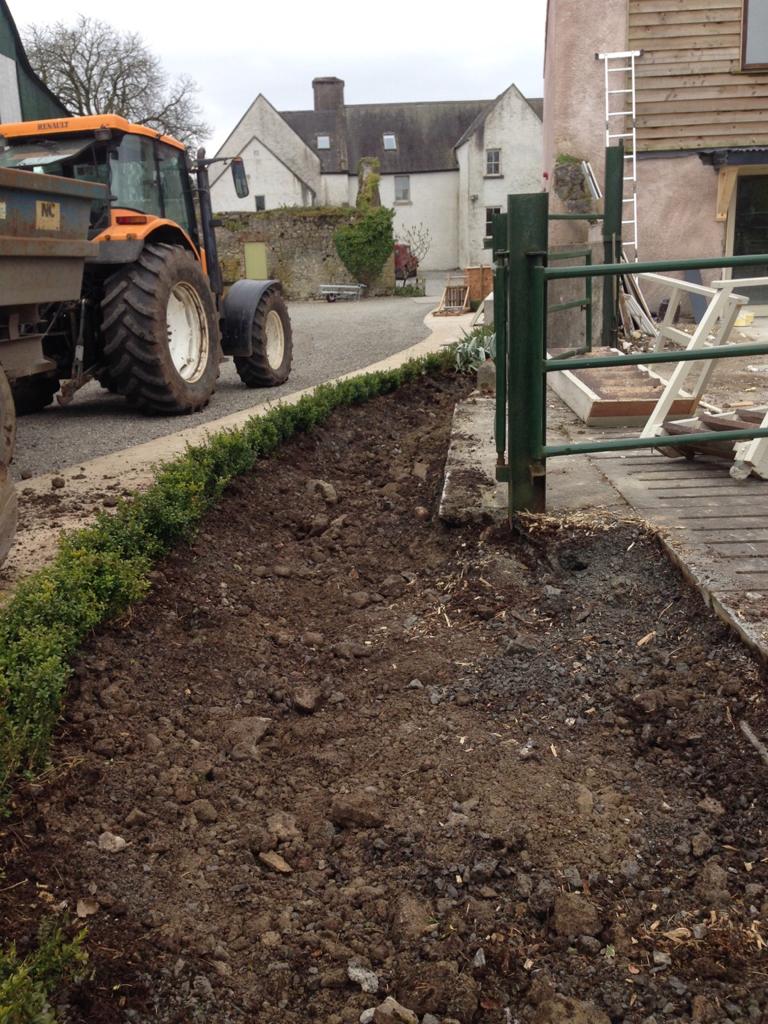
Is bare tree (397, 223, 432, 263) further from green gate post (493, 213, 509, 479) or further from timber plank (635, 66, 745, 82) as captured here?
green gate post (493, 213, 509, 479)

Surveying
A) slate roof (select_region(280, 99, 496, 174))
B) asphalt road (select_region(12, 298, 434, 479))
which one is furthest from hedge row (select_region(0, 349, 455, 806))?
slate roof (select_region(280, 99, 496, 174))

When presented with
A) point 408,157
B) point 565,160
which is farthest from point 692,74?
point 408,157

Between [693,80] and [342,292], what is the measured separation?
1802 centimetres

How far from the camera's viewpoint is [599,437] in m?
6.15

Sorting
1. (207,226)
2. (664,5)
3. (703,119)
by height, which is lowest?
(207,226)

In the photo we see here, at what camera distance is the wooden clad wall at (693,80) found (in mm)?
13195

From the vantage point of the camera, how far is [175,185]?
8.90 m

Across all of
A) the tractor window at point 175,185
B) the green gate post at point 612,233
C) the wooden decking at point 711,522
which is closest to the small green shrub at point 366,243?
the green gate post at point 612,233

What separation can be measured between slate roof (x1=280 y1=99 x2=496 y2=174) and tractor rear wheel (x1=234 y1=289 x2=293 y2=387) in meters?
41.7

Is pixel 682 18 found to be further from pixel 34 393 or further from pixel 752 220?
pixel 34 393

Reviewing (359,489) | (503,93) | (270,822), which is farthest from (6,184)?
(503,93)

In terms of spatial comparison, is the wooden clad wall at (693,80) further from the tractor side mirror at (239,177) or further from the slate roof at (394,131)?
the slate roof at (394,131)

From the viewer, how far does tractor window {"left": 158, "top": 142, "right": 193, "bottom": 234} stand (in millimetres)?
8664

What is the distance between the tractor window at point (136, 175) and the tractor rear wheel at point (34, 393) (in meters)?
1.69
